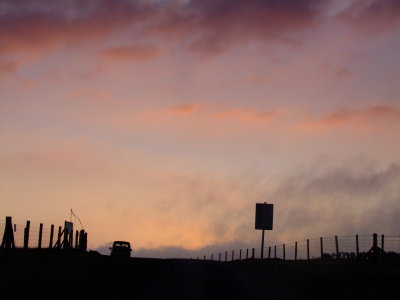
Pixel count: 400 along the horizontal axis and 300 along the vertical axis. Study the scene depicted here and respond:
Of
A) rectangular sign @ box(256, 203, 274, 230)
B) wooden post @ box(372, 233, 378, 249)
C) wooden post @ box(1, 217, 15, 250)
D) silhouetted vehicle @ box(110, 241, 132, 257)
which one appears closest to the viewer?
wooden post @ box(1, 217, 15, 250)

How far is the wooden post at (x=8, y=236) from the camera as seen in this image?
118 feet

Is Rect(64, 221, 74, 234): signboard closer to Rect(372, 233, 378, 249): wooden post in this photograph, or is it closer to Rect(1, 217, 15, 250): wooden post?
Rect(1, 217, 15, 250): wooden post

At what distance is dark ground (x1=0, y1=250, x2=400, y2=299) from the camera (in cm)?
2170

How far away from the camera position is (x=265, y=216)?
64.2 meters

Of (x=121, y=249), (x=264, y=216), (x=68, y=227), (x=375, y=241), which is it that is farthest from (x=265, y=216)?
(x=375, y=241)

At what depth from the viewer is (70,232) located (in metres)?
54.3

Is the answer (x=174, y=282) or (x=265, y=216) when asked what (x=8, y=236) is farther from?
(x=265, y=216)

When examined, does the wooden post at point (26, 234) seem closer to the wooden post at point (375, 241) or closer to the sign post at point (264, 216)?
the wooden post at point (375, 241)

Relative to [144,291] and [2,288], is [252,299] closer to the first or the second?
[144,291]

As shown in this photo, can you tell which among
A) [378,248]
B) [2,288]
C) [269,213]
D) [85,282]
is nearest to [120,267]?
[85,282]

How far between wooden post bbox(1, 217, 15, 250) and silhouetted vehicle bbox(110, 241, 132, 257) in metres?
23.9

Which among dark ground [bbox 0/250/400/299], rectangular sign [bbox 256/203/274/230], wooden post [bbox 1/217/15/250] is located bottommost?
dark ground [bbox 0/250/400/299]

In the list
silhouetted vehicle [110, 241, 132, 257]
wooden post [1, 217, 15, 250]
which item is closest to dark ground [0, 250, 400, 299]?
wooden post [1, 217, 15, 250]

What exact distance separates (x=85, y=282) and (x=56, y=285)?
203cm
